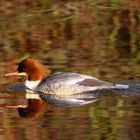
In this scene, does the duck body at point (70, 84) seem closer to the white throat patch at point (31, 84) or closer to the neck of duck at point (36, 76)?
the white throat patch at point (31, 84)

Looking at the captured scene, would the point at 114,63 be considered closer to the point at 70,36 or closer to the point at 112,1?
the point at 70,36

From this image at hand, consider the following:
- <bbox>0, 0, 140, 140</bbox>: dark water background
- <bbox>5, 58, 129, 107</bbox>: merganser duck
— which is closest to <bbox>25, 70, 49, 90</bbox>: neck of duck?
<bbox>5, 58, 129, 107</bbox>: merganser duck

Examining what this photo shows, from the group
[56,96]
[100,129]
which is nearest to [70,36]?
[56,96]

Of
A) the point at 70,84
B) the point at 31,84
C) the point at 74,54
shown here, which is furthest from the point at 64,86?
the point at 74,54

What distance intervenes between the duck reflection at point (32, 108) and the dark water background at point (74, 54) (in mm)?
12

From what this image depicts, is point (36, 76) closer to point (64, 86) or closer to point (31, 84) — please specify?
point (31, 84)

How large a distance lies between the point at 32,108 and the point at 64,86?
0.96 metres

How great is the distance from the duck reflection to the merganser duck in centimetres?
18

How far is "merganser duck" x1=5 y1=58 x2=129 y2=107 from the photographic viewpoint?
1021 cm

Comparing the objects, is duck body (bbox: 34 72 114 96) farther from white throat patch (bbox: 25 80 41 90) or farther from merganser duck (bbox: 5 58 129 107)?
white throat patch (bbox: 25 80 41 90)

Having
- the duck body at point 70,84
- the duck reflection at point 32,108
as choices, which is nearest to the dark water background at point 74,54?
the duck reflection at point 32,108

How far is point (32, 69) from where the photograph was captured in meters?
11.2

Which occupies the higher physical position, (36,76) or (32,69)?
(32,69)

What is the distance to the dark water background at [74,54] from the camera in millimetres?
8641
